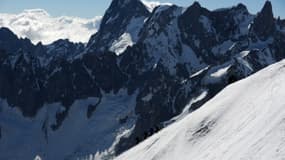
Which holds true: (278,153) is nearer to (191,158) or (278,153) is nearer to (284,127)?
(284,127)

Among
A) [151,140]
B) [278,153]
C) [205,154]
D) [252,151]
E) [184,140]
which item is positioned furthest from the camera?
[151,140]

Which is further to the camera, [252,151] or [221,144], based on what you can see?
[221,144]

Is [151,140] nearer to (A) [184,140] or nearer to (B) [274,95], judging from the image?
(A) [184,140]

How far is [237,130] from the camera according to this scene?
5338cm

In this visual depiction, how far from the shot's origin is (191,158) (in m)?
54.8

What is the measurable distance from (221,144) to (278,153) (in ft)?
41.7

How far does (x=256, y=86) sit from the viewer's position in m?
63.7

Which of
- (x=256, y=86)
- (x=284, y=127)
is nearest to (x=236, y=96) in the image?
(x=256, y=86)

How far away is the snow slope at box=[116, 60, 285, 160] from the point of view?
4494 centimetres

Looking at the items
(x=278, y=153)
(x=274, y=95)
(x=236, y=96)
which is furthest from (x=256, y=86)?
(x=278, y=153)

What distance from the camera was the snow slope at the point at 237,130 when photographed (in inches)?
1769

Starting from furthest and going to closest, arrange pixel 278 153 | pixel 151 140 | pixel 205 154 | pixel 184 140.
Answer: pixel 151 140 < pixel 184 140 < pixel 205 154 < pixel 278 153

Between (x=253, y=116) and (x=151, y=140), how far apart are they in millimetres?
22136

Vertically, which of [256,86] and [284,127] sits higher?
[256,86]
